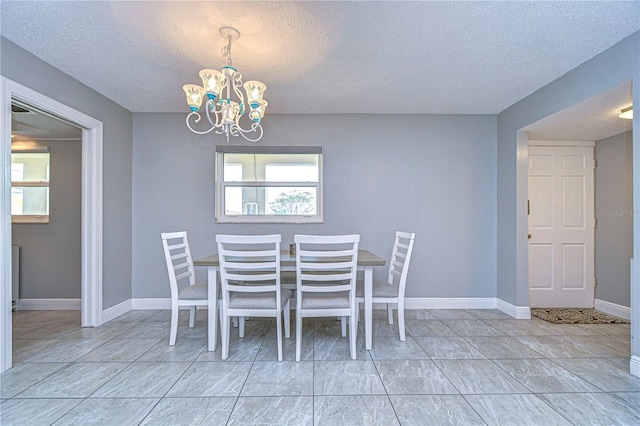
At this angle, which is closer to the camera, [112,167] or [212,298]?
[212,298]

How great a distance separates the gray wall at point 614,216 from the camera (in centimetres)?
342

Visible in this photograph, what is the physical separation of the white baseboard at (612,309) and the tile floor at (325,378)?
45 centimetres

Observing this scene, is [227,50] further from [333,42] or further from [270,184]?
[270,184]

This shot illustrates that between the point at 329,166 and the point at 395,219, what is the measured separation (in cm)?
102

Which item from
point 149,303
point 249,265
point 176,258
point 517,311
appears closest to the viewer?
point 249,265

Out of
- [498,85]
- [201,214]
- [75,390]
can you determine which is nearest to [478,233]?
[498,85]

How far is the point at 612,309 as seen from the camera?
3.53m

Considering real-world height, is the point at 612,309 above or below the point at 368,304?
below

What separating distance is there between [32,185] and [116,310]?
73.9 inches

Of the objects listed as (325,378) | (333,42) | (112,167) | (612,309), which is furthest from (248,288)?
(612,309)

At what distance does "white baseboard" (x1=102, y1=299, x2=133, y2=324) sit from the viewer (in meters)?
3.24

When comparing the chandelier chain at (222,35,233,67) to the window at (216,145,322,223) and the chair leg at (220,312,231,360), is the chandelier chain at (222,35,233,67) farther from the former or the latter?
the chair leg at (220,312,231,360)

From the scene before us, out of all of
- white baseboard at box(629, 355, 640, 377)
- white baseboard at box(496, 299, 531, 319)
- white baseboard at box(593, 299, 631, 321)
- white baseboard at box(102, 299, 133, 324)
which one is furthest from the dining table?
white baseboard at box(593, 299, 631, 321)

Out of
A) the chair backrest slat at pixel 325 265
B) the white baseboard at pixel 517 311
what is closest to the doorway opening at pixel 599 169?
the white baseboard at pixel 517 311
